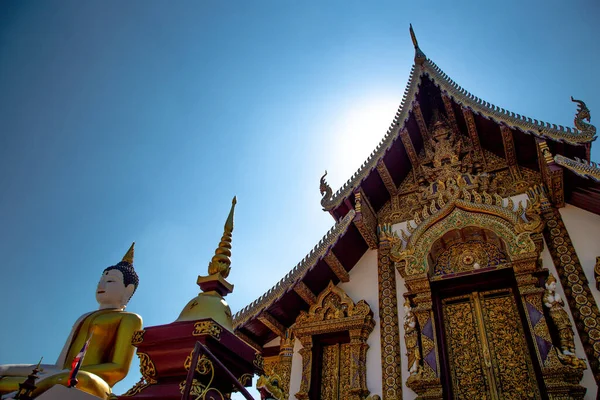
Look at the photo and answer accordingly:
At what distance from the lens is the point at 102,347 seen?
10.5 ft

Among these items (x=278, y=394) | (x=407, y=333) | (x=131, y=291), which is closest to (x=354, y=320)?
(x=407, y=333)

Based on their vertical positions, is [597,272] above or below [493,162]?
below

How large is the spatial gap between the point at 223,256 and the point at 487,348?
388cm

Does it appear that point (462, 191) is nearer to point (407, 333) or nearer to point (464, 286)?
point (464, 286)

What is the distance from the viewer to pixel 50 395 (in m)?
1.81

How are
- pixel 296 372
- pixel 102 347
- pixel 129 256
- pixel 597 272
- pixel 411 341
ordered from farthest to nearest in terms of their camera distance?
pixel 296 372 < pixel 411 341 < pixel 597 272 < pixel 129 256 < pixel 102 347

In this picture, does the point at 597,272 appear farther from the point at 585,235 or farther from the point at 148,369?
the point at 148,369

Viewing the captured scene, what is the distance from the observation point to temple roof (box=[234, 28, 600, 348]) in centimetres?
564

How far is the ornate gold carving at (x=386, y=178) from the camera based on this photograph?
6.99 m

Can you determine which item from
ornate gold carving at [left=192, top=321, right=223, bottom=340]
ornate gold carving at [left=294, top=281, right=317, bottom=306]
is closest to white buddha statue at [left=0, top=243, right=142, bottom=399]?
ornate gold carving at [left=192, top=321, right=223, bottom=340]

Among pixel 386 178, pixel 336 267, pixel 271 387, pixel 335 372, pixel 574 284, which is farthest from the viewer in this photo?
pixel 386 178

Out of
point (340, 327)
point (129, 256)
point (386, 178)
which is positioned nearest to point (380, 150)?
point (386, 178)

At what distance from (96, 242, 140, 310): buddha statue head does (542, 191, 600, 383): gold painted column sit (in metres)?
4.58

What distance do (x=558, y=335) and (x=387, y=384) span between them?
6.41ft
